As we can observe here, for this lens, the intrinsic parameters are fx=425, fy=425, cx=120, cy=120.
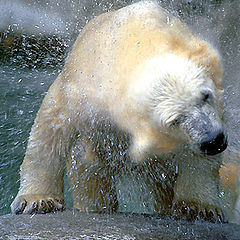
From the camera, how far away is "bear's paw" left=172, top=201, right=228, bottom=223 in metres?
2.42

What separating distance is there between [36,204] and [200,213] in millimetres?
954

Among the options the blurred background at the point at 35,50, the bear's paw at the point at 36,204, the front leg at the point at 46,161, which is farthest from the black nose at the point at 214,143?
the blurred background at the point at 35,50

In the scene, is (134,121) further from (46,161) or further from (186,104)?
(46,161)

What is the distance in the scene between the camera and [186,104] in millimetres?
1963

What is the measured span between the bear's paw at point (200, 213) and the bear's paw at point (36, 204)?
2.33 feet

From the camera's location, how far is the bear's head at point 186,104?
6.43 ft

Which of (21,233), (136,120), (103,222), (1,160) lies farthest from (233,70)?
(1,160)

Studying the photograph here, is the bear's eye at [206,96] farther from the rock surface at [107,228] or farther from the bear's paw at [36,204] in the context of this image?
the bear's paw at [36,204]

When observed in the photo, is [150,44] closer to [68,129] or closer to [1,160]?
[68,129]

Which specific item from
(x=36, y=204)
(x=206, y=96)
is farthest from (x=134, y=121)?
(x=36, y=204)

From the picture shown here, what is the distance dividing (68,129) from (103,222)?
2.05 feet

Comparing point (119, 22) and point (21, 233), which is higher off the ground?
point (119, 22)

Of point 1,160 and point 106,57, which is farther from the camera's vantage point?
point 1,160

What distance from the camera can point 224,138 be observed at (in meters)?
1.98
